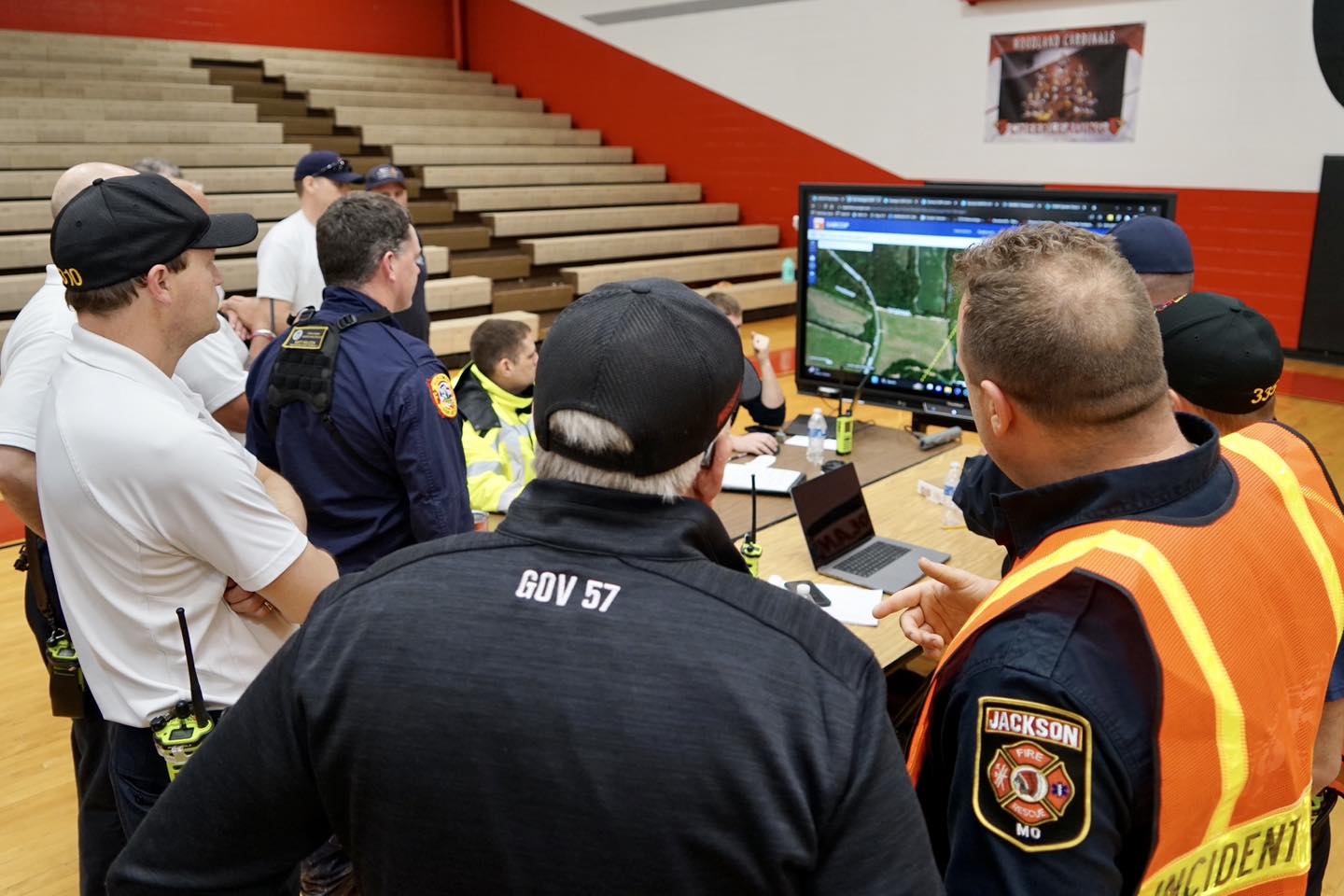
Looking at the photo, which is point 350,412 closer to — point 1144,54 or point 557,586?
point 557,586

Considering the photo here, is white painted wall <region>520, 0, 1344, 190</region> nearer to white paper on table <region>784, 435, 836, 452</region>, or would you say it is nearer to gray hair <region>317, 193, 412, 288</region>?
white paper on table <region>784, 435, 836, 452</region>

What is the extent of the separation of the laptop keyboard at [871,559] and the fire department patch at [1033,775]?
4.84ft

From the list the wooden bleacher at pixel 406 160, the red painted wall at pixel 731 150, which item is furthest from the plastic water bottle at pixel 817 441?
the red painted wall at pixel 731 150

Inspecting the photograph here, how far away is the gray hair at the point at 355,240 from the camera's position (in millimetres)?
2463

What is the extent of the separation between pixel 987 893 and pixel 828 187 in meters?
2.79

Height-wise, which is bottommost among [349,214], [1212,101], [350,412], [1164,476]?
[350,412]

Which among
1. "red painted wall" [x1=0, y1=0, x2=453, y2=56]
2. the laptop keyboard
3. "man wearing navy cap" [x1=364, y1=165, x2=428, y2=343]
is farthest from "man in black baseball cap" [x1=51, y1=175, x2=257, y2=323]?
"red painted wall" [x1=0, y1=0, x2=453, y2=56]

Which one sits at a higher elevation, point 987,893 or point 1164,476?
point 1164,476

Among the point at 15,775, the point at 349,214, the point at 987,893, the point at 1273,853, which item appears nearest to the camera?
the point at 987,893

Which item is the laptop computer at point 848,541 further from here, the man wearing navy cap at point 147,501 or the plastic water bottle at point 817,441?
the man wearing navy cap at point 147,501

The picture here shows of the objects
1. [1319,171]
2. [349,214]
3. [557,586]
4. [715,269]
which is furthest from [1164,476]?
[715,269]

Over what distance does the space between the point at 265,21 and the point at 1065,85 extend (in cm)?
829

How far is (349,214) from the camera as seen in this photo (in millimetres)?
2482

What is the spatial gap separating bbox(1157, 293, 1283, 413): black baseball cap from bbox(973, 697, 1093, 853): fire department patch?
0.85 metres
